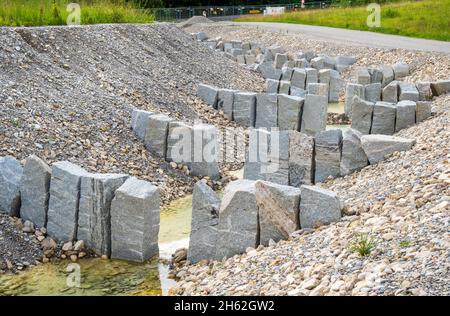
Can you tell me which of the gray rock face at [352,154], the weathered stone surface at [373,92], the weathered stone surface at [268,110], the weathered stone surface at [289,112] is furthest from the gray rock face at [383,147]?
the weathered stone surface at [373,92]

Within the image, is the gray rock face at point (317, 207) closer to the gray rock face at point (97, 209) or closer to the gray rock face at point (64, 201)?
the gray rock face at point (97, 209)

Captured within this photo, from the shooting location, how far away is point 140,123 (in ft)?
39.0

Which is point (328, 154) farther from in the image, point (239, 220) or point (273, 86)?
point (273, 86)

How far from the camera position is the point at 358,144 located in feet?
34.1

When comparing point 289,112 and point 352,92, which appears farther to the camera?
point 352,92

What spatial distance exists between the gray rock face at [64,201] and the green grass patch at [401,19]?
843 inches

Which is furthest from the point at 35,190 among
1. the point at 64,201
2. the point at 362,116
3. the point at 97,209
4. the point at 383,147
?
the point at 362,116

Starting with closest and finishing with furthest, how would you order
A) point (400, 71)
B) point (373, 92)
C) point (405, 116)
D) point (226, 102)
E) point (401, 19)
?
point (405, 116), point (226, 102), point (373, 92), point (400, 71), point (401, 19)

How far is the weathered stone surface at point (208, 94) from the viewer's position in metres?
15.3

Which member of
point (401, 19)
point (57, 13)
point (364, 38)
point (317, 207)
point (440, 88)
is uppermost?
point (57, 13)

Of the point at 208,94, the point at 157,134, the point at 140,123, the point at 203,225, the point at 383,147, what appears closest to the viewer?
the point at 203,225

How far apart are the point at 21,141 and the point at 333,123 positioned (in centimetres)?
922

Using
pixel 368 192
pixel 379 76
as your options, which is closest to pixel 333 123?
pixel 379 76

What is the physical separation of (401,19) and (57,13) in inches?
789
